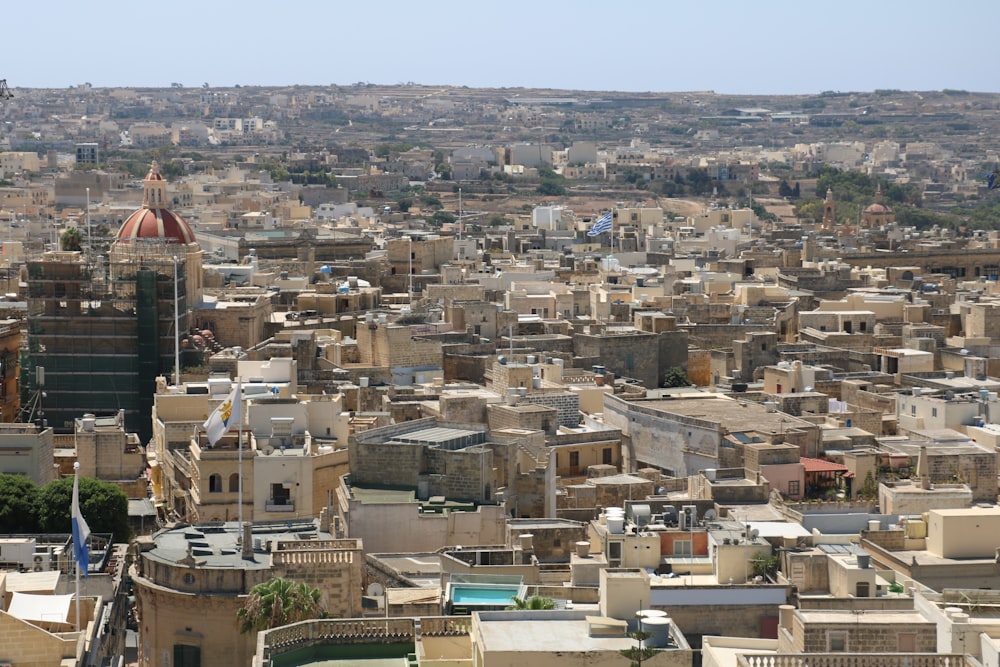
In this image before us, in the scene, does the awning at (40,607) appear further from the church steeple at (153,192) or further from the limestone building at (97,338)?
the church steeple at (153,192)

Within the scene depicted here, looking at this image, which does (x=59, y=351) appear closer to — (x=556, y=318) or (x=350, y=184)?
(x=556, y=318)

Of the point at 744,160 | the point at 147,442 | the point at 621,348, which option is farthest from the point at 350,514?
the point at 744,160

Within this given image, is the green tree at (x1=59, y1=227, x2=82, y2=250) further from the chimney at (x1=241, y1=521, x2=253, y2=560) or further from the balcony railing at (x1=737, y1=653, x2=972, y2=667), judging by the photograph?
the balcony railing at (x1=737, y1=653, x2=972, y2=667)

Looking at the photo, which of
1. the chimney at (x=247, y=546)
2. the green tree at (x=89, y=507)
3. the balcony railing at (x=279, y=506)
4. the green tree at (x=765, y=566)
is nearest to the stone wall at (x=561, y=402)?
the balcony railing at (x=279, y=506)

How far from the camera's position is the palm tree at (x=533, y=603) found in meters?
22.1

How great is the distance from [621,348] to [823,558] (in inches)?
968

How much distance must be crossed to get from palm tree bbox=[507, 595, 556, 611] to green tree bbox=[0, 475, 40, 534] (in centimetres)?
1105

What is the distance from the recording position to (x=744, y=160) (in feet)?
648

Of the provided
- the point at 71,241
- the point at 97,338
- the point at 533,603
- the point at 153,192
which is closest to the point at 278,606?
the point at 533,603

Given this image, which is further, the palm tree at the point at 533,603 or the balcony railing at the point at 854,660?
the palm tree at the point at 533,603

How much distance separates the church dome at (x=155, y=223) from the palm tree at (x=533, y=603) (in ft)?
99.3

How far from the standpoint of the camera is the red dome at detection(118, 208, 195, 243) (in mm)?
51250

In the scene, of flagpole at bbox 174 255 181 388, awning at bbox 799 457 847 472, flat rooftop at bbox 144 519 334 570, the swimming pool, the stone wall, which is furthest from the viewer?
flagpole at bbox 174 255 181 388

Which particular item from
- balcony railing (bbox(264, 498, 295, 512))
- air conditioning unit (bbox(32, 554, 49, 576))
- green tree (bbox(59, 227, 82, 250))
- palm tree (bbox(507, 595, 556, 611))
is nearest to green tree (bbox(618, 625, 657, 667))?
palm tree (bbox(507, 595, 556, 611))
